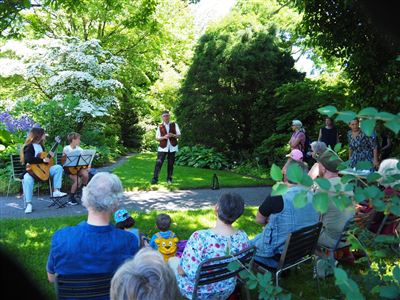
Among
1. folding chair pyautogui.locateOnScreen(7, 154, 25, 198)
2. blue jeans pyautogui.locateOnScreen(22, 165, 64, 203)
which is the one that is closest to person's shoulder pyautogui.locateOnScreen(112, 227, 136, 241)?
blue jeans pyautogui.locateOnScreen(22, 165, 64, 203)

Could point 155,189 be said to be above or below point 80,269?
below

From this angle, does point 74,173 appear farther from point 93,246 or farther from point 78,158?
point 93,246

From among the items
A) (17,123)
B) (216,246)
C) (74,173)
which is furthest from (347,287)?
(17,123)

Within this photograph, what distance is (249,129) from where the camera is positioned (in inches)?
621

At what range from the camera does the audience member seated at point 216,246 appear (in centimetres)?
328

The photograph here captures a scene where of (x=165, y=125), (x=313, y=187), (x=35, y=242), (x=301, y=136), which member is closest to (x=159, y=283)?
(x=313, y=187)

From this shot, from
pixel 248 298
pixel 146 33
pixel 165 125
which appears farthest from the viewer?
pixel 146 33

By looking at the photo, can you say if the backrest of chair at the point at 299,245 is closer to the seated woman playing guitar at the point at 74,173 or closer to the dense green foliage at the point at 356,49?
the dense green foliage at the point at 356,49

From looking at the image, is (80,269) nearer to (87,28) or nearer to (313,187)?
(313,187)

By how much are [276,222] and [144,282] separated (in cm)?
251

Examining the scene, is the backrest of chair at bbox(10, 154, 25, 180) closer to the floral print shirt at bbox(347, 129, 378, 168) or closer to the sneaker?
the sneaker

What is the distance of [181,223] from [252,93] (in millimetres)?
9552

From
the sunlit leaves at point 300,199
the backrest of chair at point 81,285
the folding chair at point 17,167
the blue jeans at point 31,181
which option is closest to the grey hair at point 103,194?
the backrest of chair at point 81,285

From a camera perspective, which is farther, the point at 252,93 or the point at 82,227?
the point at 252,93
